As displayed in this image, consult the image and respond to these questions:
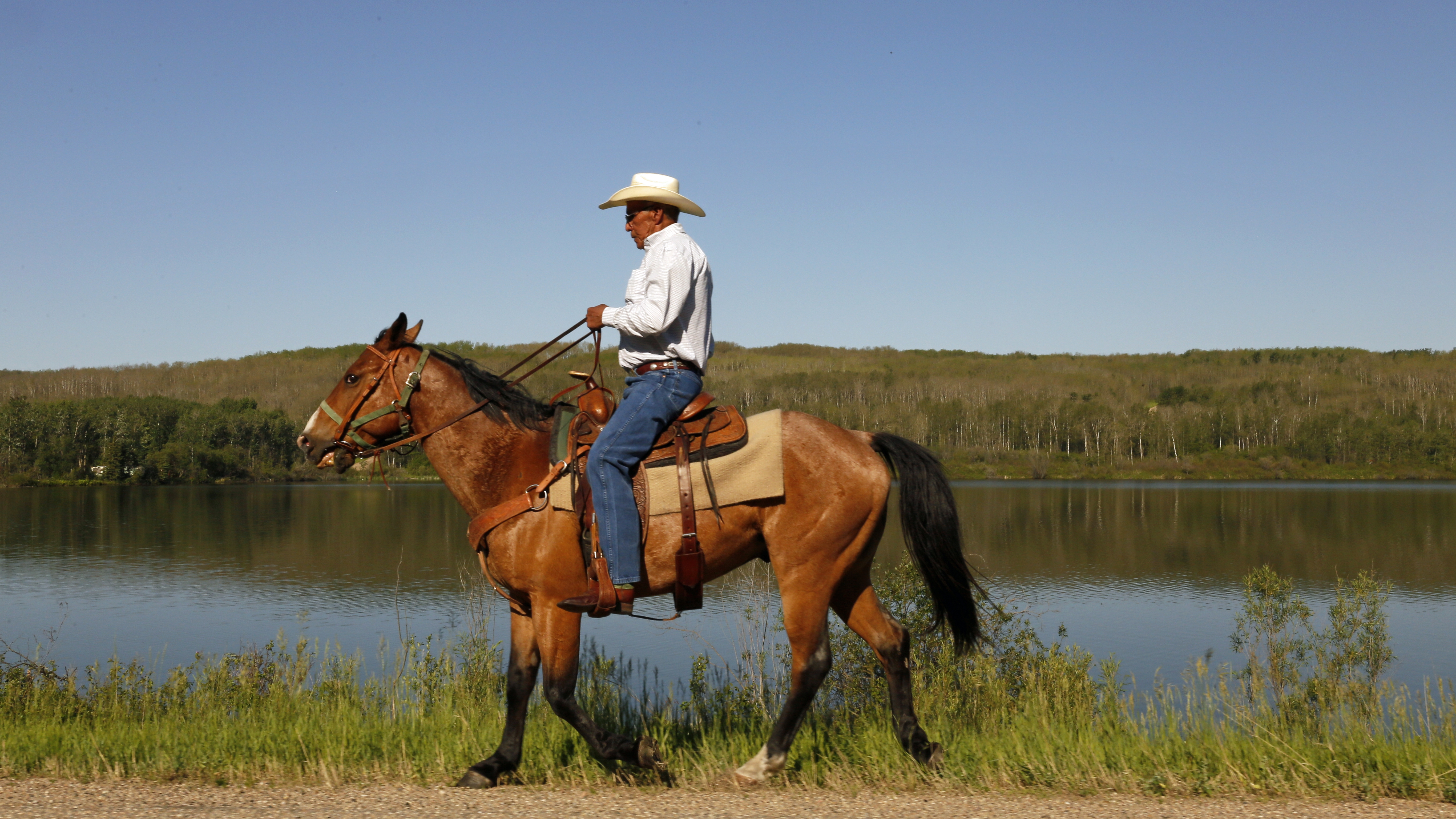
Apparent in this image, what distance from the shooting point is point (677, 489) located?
192 inches

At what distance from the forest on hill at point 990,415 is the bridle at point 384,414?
58142 mm

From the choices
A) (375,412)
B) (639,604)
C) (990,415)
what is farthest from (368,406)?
(990,415)

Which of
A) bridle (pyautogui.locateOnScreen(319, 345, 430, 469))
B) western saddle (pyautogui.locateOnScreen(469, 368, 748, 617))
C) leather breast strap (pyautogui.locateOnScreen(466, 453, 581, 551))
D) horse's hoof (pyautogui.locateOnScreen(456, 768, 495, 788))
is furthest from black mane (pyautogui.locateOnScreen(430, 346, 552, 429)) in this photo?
horse's hoof (pyautogui.locateOnScreen(456, 768, 495, 788))

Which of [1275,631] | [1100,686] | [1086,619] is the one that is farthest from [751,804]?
[1086,619]

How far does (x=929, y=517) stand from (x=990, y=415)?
129314 mm

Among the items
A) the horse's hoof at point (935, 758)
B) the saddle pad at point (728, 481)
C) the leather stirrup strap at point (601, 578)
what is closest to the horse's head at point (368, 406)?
the saddle pad at point (728, 481)

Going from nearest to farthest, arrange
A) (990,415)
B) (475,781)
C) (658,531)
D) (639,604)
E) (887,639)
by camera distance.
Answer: (475,781) < (658,531) < (887,639) < (639,604) < (990,415)

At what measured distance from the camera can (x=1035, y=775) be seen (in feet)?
14.8

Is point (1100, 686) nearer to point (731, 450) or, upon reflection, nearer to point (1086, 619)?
point (731, 450)

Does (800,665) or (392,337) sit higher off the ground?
(392,337)

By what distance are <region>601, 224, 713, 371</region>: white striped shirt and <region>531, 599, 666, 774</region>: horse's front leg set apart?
133 centimetres

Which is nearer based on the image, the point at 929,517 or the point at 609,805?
the point at 609,805

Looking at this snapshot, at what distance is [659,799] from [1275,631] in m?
11.2

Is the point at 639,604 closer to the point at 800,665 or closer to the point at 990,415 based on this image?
the point at 800,665
